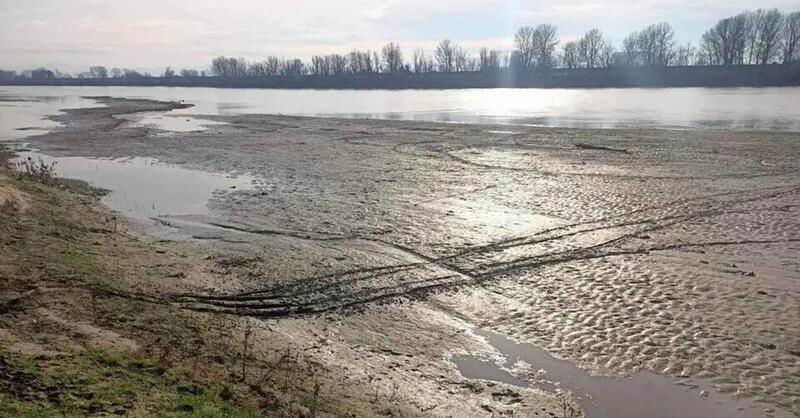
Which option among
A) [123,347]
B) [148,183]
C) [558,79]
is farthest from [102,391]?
[558,79]

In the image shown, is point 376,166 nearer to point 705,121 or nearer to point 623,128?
point 623,128

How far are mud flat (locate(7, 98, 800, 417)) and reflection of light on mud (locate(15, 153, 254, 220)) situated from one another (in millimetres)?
502

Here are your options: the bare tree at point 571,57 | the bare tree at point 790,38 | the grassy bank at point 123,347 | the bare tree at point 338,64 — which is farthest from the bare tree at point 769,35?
the grassy bank at point 123,347

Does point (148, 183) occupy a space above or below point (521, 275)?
above

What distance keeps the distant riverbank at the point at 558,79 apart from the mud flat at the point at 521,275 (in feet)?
302

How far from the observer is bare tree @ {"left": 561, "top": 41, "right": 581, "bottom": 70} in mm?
144250

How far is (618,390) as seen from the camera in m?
6.46

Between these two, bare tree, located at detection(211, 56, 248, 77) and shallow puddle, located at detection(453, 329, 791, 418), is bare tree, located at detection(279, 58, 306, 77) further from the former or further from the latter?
shallow puddle, located at detection(453, 329, 791, 418)

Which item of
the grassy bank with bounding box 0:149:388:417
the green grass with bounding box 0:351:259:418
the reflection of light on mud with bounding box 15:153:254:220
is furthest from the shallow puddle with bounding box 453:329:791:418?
the reflection of light on mud with bounding box 15:153:254:220

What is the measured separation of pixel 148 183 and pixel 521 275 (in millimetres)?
14011

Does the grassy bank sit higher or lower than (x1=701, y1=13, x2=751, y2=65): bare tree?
lower

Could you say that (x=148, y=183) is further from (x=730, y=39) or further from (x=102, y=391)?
(x=730, y=39)

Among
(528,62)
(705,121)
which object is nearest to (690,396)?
(705,121)

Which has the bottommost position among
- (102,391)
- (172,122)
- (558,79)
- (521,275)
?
(521,275)
